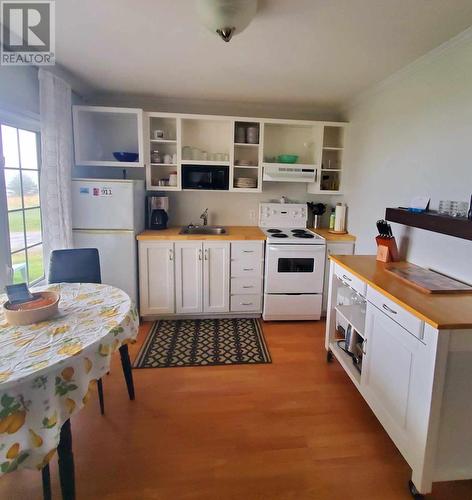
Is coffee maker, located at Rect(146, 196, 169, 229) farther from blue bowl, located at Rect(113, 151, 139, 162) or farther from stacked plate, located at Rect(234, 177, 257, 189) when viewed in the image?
stacked plate, located at Rect(234, 177, 257, 189)

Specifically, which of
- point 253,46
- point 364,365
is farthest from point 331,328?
point 253,46

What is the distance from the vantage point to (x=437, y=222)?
1.91 meters

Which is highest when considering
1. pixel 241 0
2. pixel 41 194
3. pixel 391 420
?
pixel 241 0

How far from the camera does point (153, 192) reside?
363 cm

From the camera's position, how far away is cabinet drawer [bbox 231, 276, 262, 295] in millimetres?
3279

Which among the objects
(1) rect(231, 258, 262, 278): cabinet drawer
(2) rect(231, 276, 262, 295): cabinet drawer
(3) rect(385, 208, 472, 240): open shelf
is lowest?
(2) rect(231, 276, 262, 295): cabinet drawer

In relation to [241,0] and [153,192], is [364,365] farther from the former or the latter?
[153,192]

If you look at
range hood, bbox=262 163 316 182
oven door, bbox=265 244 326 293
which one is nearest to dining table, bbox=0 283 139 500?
oven door, bbox=265 244 326 293

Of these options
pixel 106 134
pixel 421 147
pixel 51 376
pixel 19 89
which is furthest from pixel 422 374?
pixel 106 134

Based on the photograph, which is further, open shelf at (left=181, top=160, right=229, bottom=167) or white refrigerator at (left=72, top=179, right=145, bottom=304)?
open shelf at (left=181, top=160, right=229, bottom=167)

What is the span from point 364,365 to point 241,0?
83.4 inches

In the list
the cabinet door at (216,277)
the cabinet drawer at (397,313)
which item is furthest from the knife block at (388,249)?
the cabinet door at (216,277)

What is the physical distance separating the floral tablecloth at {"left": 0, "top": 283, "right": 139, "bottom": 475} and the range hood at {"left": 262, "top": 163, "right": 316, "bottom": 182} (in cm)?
234

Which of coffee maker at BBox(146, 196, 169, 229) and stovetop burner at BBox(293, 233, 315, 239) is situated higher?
coffee maker at BBox(146, 196, 169, 229)
